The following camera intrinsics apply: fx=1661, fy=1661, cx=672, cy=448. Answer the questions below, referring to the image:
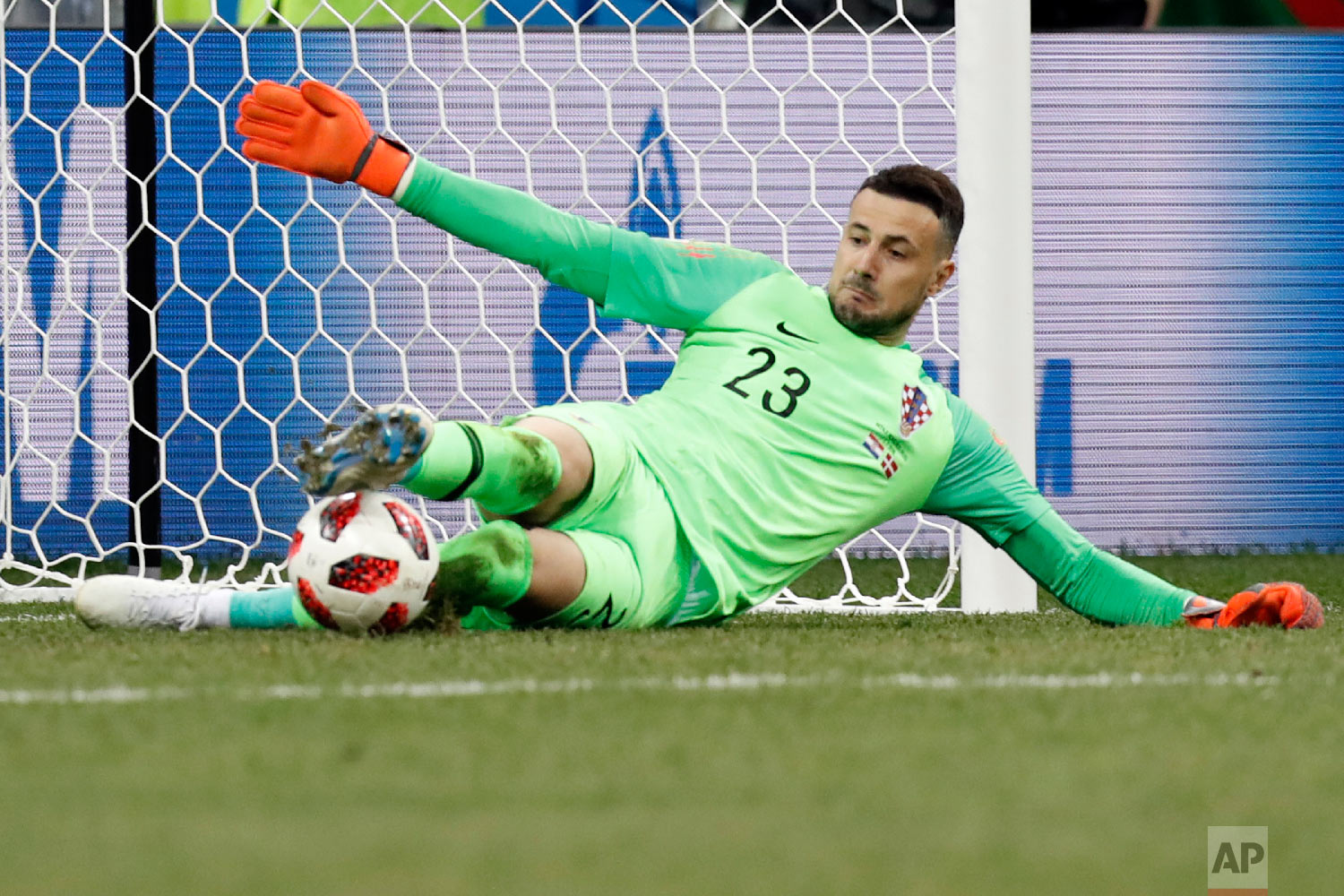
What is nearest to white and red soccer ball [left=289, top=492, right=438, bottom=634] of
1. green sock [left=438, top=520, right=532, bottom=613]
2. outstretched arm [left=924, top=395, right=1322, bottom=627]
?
green sock [left=438, top=520, right=532, bottom=613]

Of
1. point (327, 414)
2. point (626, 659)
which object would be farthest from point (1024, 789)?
point (327, 414)

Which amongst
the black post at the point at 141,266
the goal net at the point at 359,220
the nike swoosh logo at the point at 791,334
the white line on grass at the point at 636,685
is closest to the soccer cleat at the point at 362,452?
the white line on grass at the point at 636,685

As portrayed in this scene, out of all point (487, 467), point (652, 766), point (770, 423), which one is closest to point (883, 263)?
point (770, 423)

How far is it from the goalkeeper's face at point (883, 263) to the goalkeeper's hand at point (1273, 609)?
689 millimetres

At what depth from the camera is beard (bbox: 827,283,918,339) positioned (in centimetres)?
265

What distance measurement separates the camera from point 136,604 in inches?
94.1

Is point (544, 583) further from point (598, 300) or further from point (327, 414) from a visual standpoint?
point (327, 414)

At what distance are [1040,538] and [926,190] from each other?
23.7 inches

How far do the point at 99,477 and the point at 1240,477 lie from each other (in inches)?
131

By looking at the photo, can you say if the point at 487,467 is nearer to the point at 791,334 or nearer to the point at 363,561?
the point at 363,561

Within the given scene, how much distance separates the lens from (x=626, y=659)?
2014 mm

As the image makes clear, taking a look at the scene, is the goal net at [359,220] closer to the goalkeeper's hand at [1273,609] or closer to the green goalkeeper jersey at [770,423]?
the green goalkeeper jersey at [770,423]

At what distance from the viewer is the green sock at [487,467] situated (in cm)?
215

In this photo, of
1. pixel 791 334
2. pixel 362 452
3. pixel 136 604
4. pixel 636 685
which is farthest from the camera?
pixel 791 334
